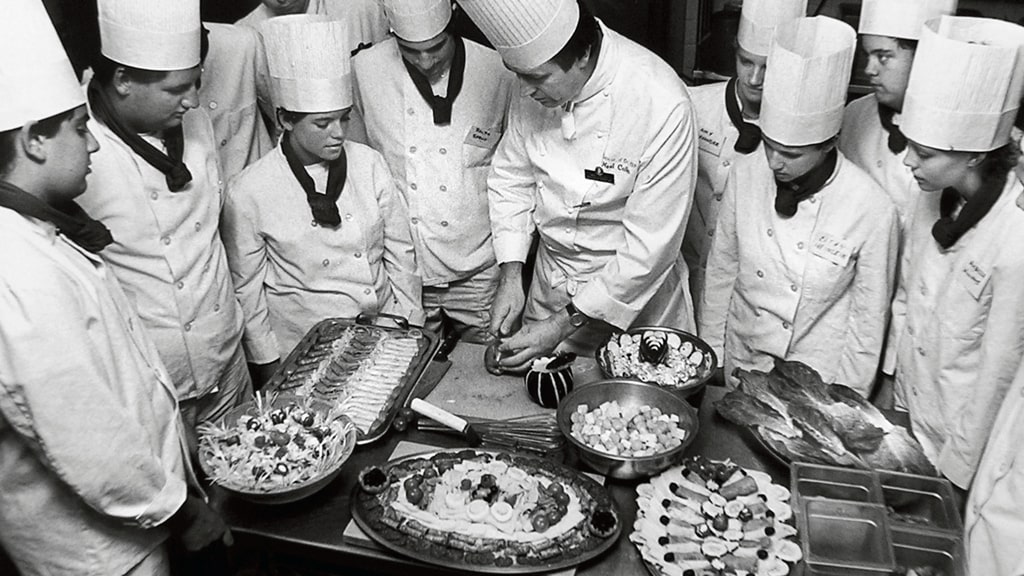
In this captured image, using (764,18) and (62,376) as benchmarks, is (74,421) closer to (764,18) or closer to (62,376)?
(62,376)

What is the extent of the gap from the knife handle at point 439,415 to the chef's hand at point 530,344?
1.03 feet

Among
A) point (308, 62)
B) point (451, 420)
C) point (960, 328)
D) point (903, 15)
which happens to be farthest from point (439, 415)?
point (903, 15)

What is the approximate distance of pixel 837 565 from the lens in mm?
1649

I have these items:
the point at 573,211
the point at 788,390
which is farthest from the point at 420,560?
the point at 573,211

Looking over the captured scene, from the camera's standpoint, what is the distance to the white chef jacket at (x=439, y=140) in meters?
3.02

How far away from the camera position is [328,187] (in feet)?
9.02

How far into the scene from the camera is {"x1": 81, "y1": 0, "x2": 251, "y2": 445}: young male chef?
2.30 metres

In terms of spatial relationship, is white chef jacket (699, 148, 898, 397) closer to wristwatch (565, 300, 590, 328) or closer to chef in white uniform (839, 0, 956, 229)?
chef in white uniform (839, 0, 956, 229)

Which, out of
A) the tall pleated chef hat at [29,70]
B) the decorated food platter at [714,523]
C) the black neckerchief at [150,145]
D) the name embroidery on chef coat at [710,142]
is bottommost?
the decorated food platter at [714,523]

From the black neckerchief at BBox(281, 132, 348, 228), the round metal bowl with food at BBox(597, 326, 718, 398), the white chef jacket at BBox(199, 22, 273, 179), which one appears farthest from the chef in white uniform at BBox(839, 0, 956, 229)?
the white chef jacket at BBox(199, 22, 273, 179)

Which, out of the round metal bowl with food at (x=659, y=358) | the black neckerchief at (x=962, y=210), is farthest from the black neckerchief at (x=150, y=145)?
the black neckerchief at (x=962, y=210)

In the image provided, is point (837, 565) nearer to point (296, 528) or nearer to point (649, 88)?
point (296, 528)

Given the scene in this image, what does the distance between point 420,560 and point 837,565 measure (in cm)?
86

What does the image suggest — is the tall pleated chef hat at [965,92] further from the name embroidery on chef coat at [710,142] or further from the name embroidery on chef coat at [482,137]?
the name embroidery on chef coat at [482,137]
